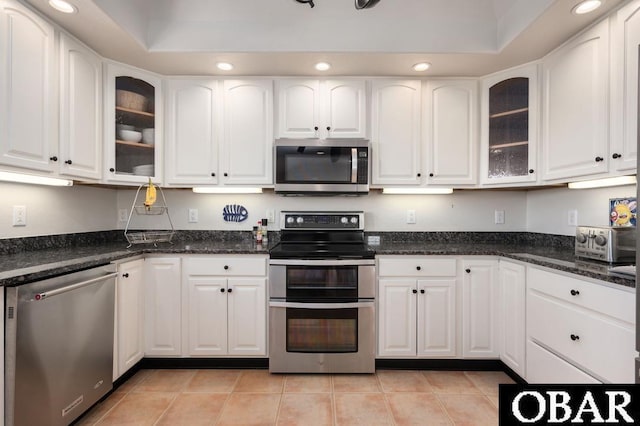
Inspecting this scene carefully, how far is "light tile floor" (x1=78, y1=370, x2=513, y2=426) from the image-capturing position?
1.78 meters

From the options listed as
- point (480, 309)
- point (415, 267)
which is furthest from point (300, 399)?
point (480, 309)

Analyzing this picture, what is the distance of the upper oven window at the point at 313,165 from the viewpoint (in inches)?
96.0

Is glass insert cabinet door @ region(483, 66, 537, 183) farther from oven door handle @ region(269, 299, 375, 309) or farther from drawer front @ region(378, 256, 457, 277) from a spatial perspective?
oven door handle @ region(269, 299, 375, 309)

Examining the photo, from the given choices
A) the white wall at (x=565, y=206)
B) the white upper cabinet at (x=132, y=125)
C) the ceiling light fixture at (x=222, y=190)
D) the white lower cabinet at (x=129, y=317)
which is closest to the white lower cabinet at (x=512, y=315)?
the white wall at (x=565, y=206)

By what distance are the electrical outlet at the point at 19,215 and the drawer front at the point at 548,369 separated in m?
3.28

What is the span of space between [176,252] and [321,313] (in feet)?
3.68

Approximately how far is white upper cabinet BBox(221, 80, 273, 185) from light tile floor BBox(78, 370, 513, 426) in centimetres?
148

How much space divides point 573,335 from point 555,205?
1.28 m

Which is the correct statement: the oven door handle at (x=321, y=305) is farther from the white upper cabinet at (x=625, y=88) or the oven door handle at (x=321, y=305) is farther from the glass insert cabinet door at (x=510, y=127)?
the white upper cabinet at (x=625, y=88)

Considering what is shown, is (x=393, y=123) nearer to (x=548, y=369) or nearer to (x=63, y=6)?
(x=548, y=369)

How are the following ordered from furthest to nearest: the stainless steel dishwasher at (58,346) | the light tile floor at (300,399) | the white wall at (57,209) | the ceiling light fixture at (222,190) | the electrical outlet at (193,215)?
the electrical outlet at (193,215) < the ceiling light fixture at (222,190) < the white wall at (57,209) < the light tile floor at (300,399) < the stainless steel dishwasher at (58,346)

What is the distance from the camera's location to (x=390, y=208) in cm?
283

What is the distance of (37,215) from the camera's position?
2.08 meters

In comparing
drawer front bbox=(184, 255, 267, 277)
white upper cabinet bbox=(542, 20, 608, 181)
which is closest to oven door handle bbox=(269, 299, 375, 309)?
drawer front bbox=(184, 255, 267, 277)
